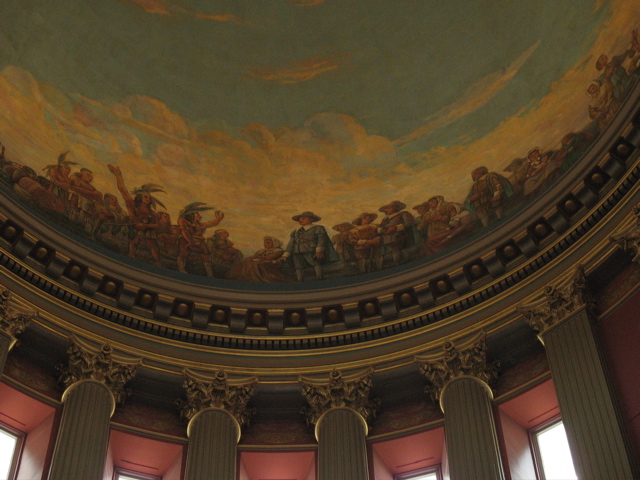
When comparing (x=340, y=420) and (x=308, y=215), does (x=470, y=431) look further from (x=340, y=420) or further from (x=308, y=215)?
(x=308, y=215)

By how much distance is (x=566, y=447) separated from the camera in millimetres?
19625

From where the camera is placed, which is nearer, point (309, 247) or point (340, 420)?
point (340, 420)

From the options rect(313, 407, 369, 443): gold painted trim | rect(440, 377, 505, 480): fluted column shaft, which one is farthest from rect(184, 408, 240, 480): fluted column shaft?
rect(440, 377, 505, 480): fluted column shaft

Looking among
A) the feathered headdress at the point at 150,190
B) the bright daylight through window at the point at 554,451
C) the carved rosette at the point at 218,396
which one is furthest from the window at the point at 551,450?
the feathered headdress at the point at 150,190

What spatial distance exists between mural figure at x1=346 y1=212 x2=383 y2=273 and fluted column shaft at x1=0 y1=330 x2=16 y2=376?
8051 millimetres

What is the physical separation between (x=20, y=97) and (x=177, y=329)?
6.24 metres

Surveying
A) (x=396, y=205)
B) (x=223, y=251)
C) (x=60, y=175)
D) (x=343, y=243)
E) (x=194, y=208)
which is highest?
(x=194, y=208)

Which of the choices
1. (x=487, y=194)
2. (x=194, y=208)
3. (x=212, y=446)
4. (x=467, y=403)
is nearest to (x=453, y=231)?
(x=487, y=194)

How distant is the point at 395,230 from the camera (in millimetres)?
24922

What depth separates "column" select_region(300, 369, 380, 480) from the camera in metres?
20.4

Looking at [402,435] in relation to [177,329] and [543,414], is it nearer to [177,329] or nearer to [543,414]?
[543,414]

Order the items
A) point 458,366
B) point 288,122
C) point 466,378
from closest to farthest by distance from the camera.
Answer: point 466,378 → point 458,366 → point 288,122

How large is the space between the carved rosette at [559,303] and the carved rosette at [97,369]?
7889mm

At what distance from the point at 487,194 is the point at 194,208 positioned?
6.77 m
